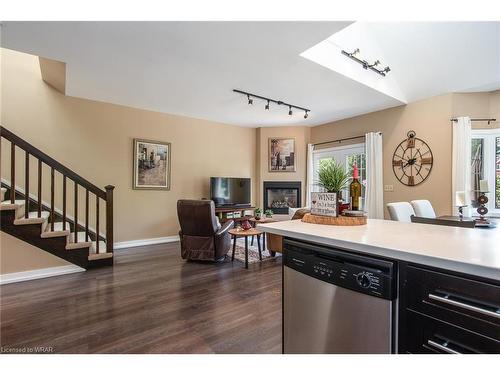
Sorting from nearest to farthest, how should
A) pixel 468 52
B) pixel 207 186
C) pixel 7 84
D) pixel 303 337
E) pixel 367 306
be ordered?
pixel 367 306 → pixel 303 337 → pixel 468 52 → pixel 7 84 → pixel 207 186

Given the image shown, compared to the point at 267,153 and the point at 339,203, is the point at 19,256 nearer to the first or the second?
the point at 339,203

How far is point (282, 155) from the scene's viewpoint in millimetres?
6512

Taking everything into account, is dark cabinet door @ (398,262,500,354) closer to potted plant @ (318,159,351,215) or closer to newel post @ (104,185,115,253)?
potted plant @ (318,159,351,215)

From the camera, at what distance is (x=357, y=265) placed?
105 centimetres

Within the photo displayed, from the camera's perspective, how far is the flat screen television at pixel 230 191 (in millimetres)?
5746

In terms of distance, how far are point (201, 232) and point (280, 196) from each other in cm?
324

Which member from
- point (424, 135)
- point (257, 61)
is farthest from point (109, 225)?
point (424, 135)

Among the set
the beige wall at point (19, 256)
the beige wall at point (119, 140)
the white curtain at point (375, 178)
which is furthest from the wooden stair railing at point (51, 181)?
the white curtain at point (375, 178)

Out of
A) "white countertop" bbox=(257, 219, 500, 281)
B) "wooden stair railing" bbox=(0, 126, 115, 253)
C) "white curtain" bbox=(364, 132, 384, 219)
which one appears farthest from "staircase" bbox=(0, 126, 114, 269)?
"white curtain" bbox=(364, 132, 384, 219)

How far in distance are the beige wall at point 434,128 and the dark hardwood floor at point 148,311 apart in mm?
3069

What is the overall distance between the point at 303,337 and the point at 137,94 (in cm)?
430

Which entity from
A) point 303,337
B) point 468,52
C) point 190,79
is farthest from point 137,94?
point 468,52

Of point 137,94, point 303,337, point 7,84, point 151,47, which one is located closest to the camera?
point 303,337
